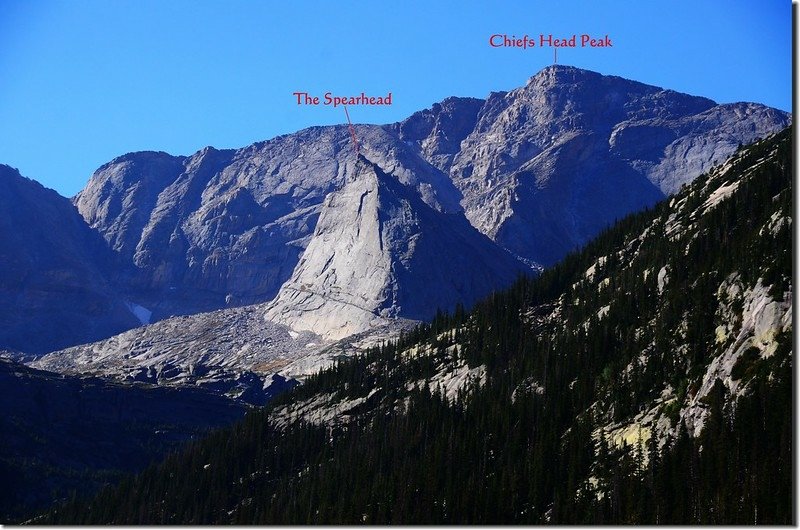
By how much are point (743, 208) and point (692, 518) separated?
220 feet

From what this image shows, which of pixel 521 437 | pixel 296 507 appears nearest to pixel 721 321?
pixel 521 437

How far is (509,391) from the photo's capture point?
577 ft

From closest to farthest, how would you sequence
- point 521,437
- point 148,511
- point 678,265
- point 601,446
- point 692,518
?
1. point 692,518
2. point 601,446
3. point 521,437
4. point 678,265
5. point 148,511

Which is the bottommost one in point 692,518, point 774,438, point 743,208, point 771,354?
point 692,518

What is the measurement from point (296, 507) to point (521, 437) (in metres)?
30.1

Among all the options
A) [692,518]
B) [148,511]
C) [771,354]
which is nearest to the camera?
[692,518]

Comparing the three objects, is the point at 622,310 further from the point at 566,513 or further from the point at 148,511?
the point at 148,511

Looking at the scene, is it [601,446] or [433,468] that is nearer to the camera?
[601,446]

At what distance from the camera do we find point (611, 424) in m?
147

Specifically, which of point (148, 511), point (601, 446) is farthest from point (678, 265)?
point (148, 511)

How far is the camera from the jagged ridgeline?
125 metres

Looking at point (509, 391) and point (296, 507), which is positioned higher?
point (509, 391)

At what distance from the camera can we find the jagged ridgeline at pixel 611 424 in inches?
4911

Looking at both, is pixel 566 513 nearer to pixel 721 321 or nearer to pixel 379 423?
pixel 721 321
